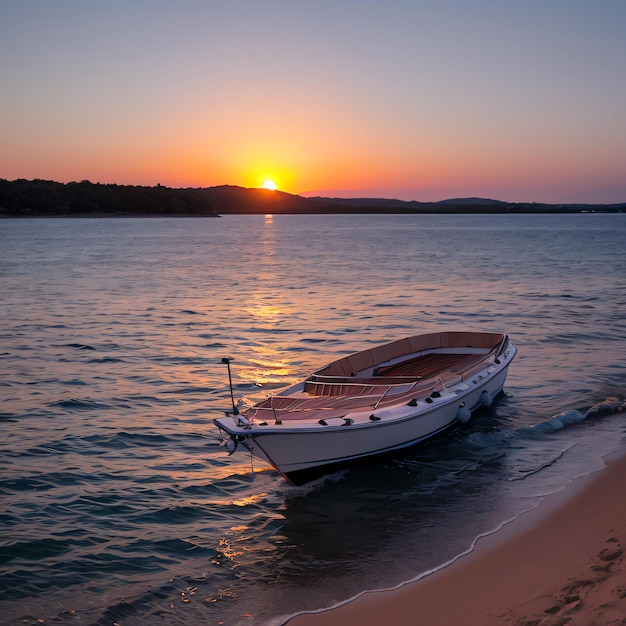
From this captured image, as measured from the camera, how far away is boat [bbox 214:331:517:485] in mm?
10836

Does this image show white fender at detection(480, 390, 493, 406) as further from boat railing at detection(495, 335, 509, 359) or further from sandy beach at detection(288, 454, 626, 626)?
sandy beach at detection(288, 454, 626, 626)

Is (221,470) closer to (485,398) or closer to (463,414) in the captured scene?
(463,414)

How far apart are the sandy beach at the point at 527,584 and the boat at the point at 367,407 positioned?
2755mm

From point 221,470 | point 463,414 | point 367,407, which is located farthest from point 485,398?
point 221,470

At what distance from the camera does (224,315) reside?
31.4 metres

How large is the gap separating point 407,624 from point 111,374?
540 inches

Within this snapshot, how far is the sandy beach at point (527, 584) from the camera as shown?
6.89 m

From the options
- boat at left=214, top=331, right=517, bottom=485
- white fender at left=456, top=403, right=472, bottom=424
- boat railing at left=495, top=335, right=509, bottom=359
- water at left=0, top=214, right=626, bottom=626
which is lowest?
water at left=0, top=214, right=626, bottom=626

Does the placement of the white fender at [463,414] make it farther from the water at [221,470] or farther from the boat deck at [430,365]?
the boat deck at [430,365]

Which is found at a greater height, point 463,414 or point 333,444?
point 333,444

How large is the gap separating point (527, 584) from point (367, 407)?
16.1ft

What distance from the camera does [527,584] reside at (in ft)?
25.3

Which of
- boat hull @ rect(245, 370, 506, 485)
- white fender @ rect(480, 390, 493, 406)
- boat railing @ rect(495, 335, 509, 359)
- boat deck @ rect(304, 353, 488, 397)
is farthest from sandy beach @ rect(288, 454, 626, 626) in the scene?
boat railing @ rect(495, 335, 509, 359)

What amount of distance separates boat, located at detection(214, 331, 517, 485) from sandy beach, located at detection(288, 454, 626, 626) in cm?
275
